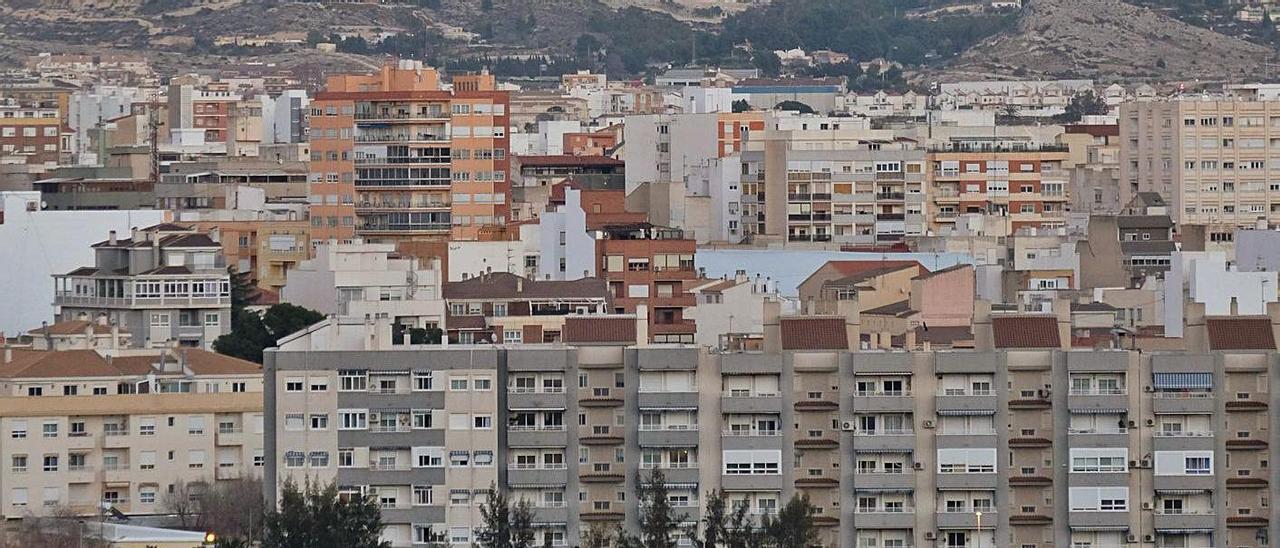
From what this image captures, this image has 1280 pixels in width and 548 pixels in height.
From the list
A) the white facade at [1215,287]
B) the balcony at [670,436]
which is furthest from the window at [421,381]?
the white facade at [1215,287]

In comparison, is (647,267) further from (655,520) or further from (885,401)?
(655,520)

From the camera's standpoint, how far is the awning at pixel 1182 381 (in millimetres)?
54125

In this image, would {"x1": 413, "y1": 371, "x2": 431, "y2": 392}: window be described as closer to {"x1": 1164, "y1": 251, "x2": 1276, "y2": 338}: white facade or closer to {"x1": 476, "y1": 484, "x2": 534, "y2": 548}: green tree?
{"x1": 476, "y1": 484, "x2": 534, "y2": 548}: green tree

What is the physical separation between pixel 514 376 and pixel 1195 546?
8.94 m

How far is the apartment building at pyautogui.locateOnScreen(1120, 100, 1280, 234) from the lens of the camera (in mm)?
114250

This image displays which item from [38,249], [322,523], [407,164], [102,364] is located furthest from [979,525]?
[407,164]

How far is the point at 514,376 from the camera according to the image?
54.9 meters

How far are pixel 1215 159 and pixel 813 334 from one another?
61361 millimetres

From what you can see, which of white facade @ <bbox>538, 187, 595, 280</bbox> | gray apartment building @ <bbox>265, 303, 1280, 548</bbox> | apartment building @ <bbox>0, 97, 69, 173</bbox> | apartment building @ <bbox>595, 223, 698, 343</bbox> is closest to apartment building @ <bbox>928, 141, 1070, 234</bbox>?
white facade @ <bbox>538, 187, 595, 280</bbox>

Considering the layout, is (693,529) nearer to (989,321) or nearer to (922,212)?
(989,321)

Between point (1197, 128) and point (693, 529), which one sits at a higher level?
point (1197, 128)

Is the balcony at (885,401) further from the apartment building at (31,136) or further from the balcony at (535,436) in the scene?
the apartment building at (31,136)

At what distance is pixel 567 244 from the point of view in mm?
91188

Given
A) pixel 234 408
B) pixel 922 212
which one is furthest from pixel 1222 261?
pixel 922 212
